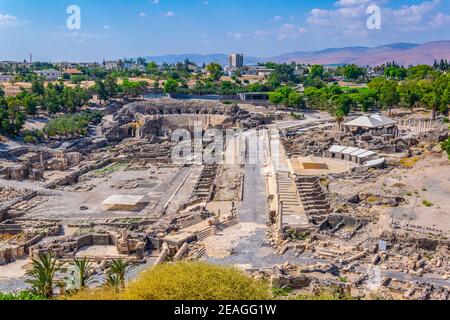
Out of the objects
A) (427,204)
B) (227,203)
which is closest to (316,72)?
(227,203)

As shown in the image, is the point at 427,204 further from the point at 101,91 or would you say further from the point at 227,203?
the point at 101,91

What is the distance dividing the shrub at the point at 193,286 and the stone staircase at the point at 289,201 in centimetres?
1732

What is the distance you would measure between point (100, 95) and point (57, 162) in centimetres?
4387

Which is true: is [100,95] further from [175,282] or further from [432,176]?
[175,282]

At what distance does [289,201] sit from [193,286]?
23.9 m

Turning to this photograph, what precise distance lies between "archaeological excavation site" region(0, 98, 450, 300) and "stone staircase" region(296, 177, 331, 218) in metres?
0.12

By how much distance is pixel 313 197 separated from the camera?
130 ft

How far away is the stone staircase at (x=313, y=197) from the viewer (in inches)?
1417

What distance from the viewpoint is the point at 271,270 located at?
2528 centimetres

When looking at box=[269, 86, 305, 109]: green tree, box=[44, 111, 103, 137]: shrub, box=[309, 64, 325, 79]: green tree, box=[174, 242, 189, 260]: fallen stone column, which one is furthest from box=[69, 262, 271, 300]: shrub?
box=[309, 64, 325, 79]: green tree

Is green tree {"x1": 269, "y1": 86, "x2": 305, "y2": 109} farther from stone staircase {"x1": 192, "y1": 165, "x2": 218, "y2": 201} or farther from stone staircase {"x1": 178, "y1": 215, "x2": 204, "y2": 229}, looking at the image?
stone staircase {"x1": 178, "y1": 215, "x2": 204, "y2": 229}

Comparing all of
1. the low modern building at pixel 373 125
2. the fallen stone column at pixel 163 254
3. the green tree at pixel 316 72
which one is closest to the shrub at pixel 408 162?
the low modern building at pixel 373 125

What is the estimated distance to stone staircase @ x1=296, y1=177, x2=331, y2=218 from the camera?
36.0m
